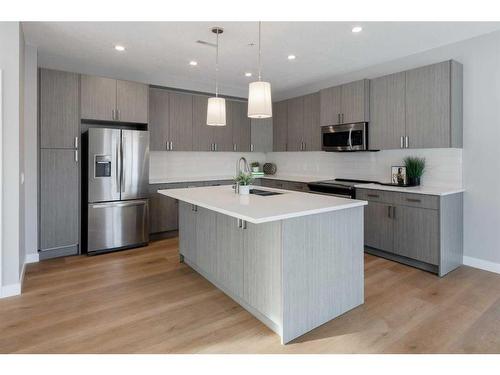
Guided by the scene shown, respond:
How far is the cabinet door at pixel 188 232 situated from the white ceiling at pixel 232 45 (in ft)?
6.37

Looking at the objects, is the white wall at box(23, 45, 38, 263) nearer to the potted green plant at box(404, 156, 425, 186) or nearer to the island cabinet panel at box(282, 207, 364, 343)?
the island cabinet panel at box(282, 207, 364, 343)

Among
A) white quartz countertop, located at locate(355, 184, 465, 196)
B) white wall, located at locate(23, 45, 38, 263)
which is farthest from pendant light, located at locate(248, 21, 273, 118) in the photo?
white wall, located at locate(23, 45, 38, 263)

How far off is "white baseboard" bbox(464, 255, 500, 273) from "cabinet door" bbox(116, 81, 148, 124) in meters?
4.69

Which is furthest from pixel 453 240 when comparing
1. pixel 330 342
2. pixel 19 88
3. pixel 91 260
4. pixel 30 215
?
pixel 30 215

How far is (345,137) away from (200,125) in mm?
2518

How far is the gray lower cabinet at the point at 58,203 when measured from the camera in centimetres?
390

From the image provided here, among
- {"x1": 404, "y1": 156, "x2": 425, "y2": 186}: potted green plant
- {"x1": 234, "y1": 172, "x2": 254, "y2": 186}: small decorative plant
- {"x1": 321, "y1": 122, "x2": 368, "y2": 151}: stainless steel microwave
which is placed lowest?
{"x1": 234, "y1": 172, "x2": 254, "y2": 186}: small decorative plant

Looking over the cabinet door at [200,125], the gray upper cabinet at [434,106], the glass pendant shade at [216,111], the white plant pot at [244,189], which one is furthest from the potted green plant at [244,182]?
the cabinet door at [200,125]

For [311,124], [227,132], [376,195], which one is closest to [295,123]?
[311,124]

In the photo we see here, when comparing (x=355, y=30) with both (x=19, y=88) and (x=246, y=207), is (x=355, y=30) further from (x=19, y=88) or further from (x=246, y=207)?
(x=19, y=88)

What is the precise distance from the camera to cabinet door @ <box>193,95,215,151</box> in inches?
216

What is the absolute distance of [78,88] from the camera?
13.4 ft

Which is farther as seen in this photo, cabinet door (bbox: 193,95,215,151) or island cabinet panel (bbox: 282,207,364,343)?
cabinet door (bbox: 193,95,215,151)
